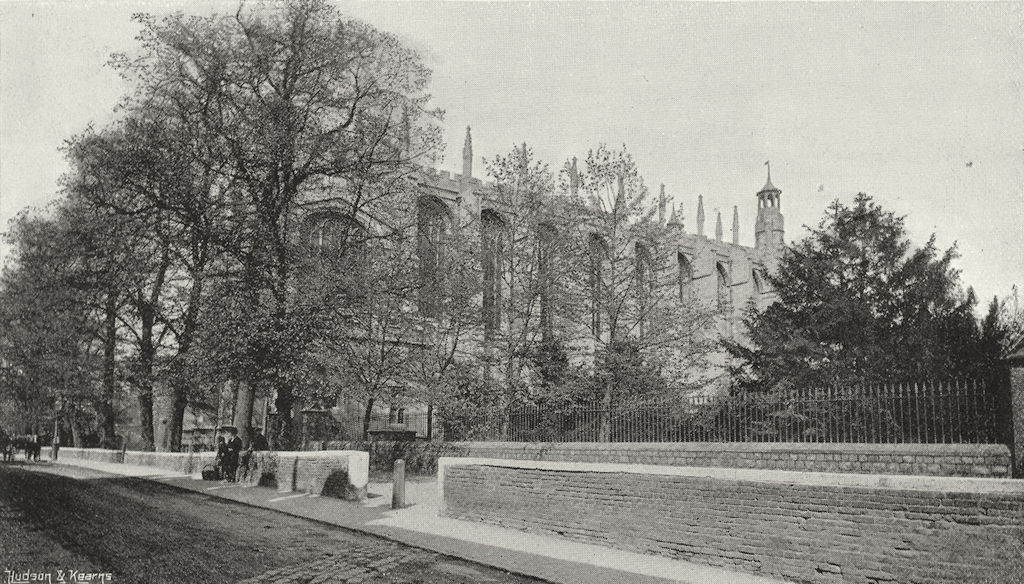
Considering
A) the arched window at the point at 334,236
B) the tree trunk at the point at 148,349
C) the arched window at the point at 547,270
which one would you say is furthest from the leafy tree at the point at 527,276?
the tree trunk at the point at 148,349

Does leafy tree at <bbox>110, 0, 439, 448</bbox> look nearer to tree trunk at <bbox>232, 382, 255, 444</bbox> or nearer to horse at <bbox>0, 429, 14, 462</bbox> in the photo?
tree trunk at <bbox>232, 382, 255, 444</bbox>

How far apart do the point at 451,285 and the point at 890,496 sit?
18403 millimetres

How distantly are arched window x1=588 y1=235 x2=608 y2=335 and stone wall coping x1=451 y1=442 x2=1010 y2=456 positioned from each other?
792 centimetres

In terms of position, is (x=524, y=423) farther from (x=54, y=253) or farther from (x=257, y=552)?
(x=54, y=253)

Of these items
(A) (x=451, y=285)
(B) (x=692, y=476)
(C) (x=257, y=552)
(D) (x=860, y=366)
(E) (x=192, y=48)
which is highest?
(E) (x=192, y=48)

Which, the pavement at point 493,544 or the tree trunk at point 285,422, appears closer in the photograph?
the pavement at point 493,544

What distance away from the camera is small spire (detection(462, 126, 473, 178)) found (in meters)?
42.4

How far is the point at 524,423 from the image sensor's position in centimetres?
1889

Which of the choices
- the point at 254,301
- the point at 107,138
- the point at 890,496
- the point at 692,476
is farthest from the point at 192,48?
the point at 890,496

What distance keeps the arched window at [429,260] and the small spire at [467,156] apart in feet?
55.9

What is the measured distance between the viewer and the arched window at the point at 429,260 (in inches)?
920

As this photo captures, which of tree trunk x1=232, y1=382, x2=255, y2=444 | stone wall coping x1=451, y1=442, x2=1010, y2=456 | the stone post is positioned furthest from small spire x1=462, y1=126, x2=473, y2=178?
the stone post

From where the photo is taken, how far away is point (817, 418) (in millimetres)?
12859

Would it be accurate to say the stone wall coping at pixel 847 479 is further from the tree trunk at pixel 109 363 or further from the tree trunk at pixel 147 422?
the tree trunk at pixel 109 363
